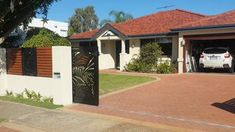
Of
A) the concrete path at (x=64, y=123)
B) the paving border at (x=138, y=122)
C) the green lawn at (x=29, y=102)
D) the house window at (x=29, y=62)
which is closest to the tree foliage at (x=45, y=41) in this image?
the house window at (x=29, y=62)

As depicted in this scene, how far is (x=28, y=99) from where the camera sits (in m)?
12.5

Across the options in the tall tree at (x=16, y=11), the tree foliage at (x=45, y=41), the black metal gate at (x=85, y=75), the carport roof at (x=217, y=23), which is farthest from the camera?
the carport roof at (x=217, y=23)

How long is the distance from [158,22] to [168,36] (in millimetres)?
4021

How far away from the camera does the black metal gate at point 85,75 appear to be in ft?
35.9

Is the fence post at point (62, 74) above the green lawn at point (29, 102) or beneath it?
above

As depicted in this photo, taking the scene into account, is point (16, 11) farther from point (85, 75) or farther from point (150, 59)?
point (150, 59)

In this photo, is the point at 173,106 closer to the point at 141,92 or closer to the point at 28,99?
the point at 141,92

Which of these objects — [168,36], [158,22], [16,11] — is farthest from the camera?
[158,22]

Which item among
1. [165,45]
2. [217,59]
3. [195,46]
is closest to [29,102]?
[217,59]

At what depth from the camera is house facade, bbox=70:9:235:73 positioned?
778 inches

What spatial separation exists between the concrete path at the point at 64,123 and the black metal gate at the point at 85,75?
116 centimetres

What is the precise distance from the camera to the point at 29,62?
1273cm

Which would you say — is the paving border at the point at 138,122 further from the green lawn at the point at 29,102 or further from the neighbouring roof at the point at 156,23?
the neighbouring roof at the point at 156,23

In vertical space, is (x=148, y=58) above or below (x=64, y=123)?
above
